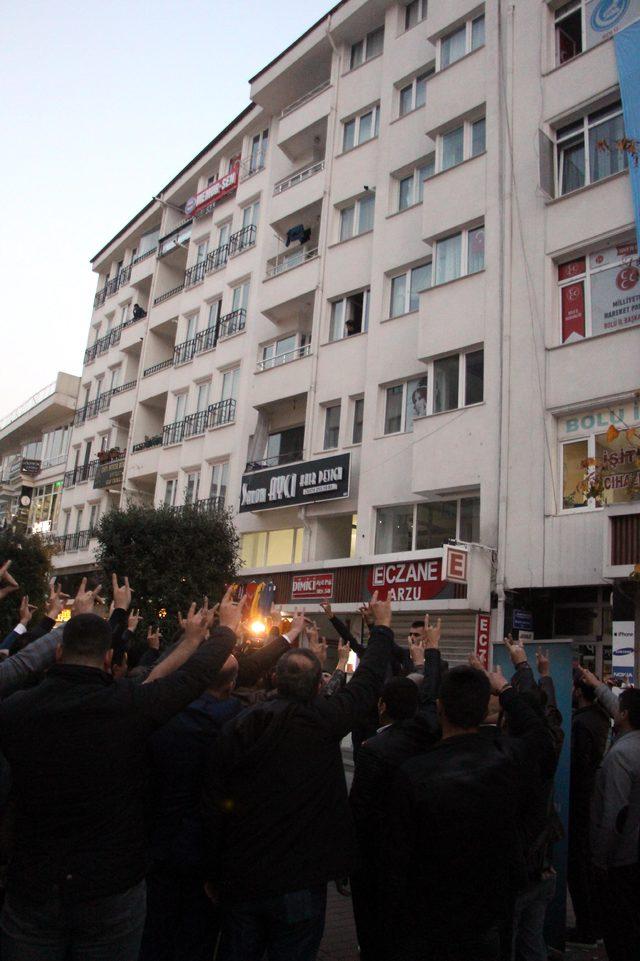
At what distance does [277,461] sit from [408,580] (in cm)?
762

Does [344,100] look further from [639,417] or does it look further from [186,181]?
[639,417]

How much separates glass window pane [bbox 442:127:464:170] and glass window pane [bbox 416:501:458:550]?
8552 mm

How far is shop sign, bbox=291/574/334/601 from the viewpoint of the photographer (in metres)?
19.3

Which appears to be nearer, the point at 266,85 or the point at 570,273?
the point at 570,273

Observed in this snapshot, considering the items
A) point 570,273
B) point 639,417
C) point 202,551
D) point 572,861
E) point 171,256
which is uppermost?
point 171,256

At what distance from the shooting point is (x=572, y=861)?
20.0 ft

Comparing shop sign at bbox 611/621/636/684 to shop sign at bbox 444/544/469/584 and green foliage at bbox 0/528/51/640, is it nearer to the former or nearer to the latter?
shop sign at bbox 444/544/469/584

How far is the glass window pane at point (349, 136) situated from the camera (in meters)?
23.8

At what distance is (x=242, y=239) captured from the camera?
2775 cm

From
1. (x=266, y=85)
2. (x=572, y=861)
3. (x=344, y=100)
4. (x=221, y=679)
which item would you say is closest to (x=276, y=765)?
(x=221, y=679)

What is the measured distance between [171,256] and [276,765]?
32126mm

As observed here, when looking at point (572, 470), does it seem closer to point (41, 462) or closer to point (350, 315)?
point (350, 315)

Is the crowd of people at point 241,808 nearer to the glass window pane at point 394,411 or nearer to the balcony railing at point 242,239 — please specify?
the glass window pane at point 394,411

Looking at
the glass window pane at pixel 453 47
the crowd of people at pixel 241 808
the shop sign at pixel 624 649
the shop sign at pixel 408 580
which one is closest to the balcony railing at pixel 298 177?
the glass window pane at pixel 453 47
